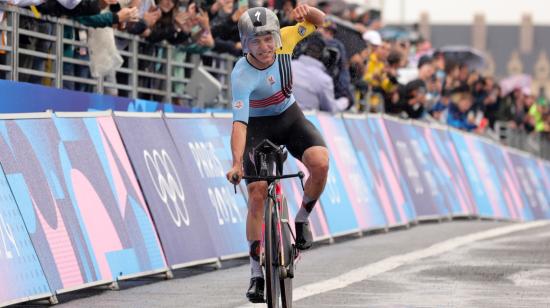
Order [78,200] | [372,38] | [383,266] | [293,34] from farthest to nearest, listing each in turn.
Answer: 1. [372,38]
2. [383,266]
3. [78,200]
4. [293,34]

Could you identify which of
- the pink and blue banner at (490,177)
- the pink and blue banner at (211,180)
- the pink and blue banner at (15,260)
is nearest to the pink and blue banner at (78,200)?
the pink and blue banner at (15,260)

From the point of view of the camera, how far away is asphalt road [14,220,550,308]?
1094 centimetres

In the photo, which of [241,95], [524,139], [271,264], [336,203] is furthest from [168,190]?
[524,139]

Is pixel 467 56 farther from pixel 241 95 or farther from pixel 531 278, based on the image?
pixel 241 95

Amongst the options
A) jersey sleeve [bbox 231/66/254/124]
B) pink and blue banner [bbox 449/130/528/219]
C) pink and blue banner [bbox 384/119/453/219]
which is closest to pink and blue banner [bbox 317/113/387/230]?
pink and blue banner [bbox 384/119/453/219]

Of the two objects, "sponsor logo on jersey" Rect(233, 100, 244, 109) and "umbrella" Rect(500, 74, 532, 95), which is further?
"umbrella" Rect(500, 74, 532, 95)

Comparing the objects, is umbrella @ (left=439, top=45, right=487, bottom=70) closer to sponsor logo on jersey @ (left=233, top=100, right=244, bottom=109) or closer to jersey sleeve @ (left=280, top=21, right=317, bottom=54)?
jersey sleeve @ (left=280, top=21, right=317, bottom=54)

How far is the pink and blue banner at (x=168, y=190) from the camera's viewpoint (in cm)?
1288

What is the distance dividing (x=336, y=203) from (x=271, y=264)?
856 cm

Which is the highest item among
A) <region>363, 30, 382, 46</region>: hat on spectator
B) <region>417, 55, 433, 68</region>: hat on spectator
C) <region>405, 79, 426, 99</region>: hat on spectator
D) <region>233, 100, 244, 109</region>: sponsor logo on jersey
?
<region>363, 30, 382, 46</region>: hat on spectator

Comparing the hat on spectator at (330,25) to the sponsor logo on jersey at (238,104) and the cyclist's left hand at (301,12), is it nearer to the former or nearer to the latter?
the cyclist's left hand at (301,12)

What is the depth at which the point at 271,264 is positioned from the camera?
9398 millimetres

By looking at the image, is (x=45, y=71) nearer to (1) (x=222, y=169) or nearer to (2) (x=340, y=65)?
(1) (x=222, y=169)

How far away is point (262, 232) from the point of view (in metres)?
9.63
